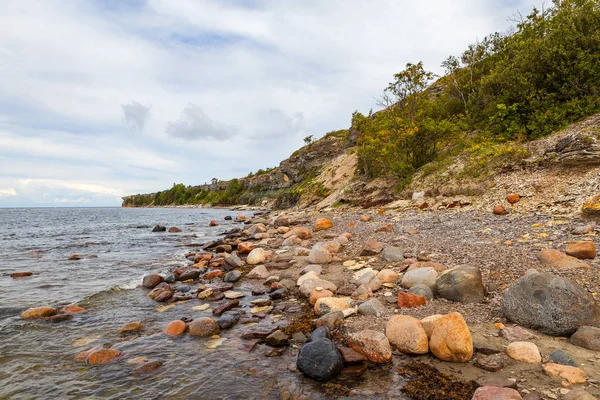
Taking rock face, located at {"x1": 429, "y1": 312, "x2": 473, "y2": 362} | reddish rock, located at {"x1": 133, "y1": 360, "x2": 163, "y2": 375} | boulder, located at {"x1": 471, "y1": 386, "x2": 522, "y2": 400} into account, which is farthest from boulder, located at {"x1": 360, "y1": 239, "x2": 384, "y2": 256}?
reddish rock, located at {"x1": 133, "y1": 360, "x2": 163, "y2": 375}

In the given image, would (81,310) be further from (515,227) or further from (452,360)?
(515,227)

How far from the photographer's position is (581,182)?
1210 cm

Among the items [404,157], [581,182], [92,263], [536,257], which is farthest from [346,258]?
[404,157]

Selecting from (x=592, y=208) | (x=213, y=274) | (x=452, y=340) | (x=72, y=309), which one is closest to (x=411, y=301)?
(x=452, y=340)

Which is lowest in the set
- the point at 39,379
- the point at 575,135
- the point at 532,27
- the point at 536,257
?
the point at 39,379

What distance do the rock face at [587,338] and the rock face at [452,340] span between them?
4.99 ft

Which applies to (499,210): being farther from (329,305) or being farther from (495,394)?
(495,394)

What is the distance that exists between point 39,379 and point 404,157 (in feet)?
80.1

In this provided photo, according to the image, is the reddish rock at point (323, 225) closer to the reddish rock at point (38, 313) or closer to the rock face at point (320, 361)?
the reddish rock at point (38, 313)

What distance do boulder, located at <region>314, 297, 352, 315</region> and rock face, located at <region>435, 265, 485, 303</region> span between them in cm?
206

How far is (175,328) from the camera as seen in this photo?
20.9 ft

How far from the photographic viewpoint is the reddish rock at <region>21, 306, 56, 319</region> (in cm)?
721

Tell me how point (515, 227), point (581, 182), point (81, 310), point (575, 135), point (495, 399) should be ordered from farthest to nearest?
point (575, 135) < point (581, 182) < point (515, 227) < point (81, 310) < point (495, 399)

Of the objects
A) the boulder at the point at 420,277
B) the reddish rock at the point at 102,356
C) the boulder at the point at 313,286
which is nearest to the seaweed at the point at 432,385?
the boulder at the point at 420,277
